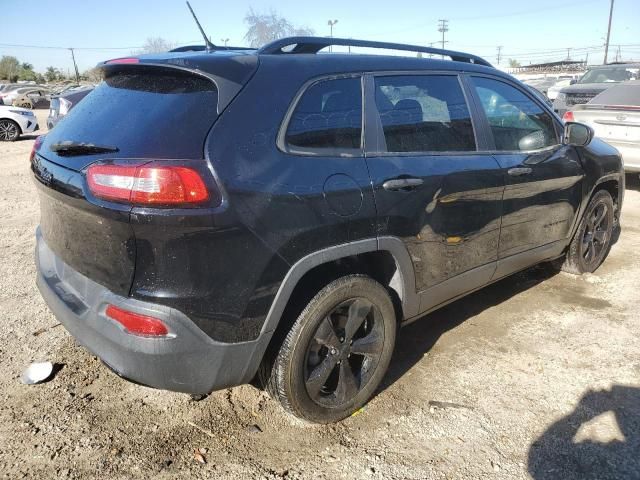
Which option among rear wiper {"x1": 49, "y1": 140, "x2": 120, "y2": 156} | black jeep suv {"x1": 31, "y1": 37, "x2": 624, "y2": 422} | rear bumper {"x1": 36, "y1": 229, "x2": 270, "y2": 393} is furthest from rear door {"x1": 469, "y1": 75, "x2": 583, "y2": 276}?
rear wiper {"x1": 49, "y1": 140, "x2": 120, "y2": 156}

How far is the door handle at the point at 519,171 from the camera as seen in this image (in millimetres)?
3422

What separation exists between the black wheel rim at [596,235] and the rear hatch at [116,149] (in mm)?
3661

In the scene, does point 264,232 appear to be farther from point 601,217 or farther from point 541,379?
point 601,217

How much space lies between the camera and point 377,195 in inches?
102

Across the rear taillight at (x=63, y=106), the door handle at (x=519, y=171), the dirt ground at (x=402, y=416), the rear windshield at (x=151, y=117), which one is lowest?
the dirt ground at (x=402, y=416)

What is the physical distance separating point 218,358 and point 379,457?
0.92 m

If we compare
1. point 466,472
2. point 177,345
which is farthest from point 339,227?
point 466,472

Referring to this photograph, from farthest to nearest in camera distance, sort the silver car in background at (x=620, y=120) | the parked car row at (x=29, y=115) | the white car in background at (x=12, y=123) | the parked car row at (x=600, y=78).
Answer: the white car in background at (x=12, y=123) < the parked car row at (x=600, y=78) < the parked car row at (x=29, y=115) < the silver car in background at (x=620, y=120)

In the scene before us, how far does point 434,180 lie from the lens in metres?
2.88

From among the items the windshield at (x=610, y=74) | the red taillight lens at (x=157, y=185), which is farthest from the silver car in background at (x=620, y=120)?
the red taillight lens at (x=157, y=185)

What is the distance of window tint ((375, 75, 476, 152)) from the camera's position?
2818mm

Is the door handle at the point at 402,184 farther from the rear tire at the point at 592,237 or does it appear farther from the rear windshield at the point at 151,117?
the rear tire at the point at 592,237

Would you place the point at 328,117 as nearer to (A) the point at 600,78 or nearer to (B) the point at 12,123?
(A) the point at 600,78

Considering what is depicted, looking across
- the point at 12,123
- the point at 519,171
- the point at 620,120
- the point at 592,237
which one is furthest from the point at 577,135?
the point at 12,123
